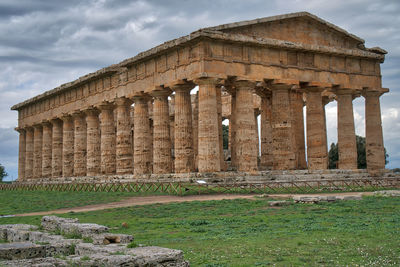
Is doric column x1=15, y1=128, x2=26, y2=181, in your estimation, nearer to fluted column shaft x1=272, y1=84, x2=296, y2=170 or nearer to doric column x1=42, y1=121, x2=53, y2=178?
doric column x1=42, y1=121, x2=53, y2=178

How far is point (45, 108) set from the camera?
5534 cm

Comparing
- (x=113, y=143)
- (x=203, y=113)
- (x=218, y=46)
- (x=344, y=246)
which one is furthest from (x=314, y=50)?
(x=344, y=246)

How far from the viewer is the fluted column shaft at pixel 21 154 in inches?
2419

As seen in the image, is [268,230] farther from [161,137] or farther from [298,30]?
[298,30]

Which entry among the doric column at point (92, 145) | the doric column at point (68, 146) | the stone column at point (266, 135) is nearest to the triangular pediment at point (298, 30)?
the stone column at point (266, 135)

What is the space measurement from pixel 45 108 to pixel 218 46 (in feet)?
96.4

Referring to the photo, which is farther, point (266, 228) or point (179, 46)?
point (179, 46)

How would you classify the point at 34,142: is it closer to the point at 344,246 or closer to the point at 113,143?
the point at 113,143

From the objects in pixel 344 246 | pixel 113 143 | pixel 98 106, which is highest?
pixel 98 106

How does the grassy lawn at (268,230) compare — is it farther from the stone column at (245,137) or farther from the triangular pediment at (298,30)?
the triangular pediment at (298,30)

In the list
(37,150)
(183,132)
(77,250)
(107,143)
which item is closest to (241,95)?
(183,132)

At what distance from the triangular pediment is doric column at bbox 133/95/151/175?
987 cm

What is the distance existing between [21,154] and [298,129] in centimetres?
3787

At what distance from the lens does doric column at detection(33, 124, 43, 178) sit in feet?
186
